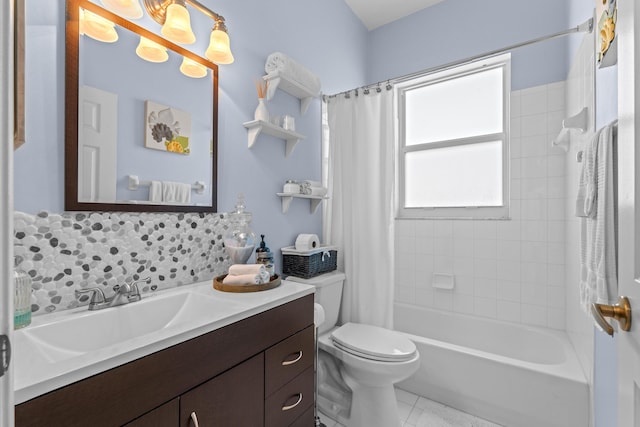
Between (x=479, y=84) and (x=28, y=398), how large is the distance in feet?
9.72

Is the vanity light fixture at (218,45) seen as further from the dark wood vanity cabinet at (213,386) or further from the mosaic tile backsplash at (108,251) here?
the dark wood vanity cabinet at (213,386)

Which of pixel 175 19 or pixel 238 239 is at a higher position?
pixel 175 19

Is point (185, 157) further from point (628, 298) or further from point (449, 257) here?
point (449, 257)

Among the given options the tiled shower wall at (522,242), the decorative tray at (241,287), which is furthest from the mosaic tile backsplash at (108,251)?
the tiled shower wall at (522,242)

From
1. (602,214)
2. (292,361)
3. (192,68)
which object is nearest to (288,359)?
(292,361)

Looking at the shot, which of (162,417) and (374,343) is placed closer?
(162,417)

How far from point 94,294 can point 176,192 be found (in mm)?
493

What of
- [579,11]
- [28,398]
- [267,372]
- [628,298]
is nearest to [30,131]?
[28,398]

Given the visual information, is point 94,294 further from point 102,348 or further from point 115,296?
point 102,348

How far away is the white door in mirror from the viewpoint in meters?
1.03

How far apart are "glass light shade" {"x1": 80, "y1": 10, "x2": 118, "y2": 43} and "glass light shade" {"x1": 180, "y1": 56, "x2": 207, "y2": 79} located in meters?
0.27

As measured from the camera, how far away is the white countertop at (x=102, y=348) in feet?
1.91

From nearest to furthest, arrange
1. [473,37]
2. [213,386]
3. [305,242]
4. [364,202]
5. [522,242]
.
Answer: [213,386]
[305,242]
[364,202]
[522,242]
[473,37]

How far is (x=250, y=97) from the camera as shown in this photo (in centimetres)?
166
